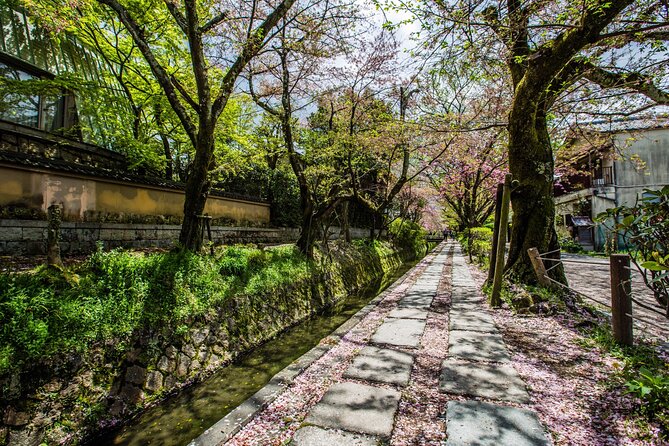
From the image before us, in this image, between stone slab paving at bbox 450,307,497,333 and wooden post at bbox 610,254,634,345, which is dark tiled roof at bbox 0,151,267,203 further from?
wooden post at bbox 610,254,634,345

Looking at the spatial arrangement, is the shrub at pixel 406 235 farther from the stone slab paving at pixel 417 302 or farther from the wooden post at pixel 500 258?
the wooden post at pixel 500 258

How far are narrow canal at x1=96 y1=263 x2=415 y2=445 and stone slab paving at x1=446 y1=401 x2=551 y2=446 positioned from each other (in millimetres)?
2870

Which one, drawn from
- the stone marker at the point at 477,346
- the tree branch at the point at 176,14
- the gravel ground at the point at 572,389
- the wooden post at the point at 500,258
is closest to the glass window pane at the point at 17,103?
the tree branch at the point at 176,14

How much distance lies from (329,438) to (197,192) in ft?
18.1

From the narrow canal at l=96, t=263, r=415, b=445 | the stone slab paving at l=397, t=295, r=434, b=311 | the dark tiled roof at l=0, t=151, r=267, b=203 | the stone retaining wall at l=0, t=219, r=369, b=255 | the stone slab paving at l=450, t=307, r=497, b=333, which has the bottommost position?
the narrow canal at l=96, t=263, r=415, b=445

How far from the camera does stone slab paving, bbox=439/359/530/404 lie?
10.1 ft

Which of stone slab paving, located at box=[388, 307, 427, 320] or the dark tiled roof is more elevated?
the dark tiled roof

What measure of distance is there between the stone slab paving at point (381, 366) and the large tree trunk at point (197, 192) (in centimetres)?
441

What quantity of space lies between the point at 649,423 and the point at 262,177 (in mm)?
15441

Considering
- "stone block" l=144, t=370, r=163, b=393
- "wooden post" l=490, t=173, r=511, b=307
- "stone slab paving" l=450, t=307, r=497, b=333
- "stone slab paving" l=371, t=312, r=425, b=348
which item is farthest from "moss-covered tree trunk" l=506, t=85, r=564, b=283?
"stone block" l=144, t=370, r=163, b=393

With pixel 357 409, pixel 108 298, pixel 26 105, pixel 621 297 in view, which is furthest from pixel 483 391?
pixel 26 105

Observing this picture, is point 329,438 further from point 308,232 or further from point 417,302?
point 308,232

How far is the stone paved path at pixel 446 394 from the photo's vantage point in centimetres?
254

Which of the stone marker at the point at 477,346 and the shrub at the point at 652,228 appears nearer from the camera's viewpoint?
the shrub at the point at 652,228
